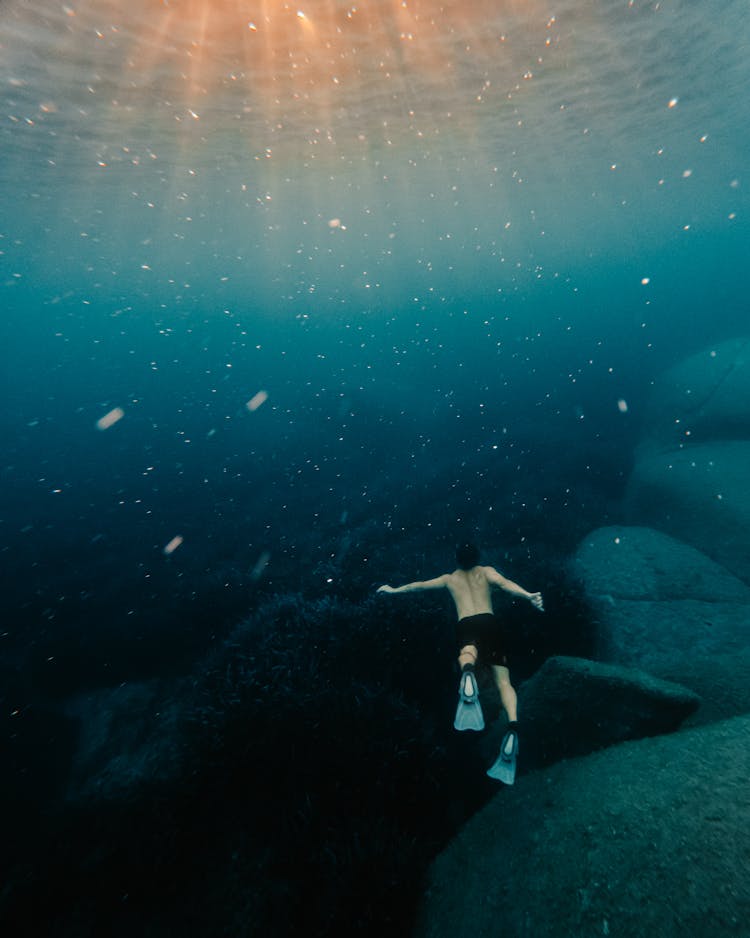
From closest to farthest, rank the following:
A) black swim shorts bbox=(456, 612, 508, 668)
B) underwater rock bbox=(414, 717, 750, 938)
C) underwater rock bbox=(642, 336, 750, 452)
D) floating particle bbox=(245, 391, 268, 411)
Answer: underwater rock bbox=(414, 717, 750, 938) → black swim shorts bbox=(456, 612, 508, 668) → underwater rock bbox=(642, 336, 750, 452) → floating particle bbox=(245, 391, 268, 411)

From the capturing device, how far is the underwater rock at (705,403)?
46.2 ft

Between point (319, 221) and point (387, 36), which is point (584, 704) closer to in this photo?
point (387, 36)

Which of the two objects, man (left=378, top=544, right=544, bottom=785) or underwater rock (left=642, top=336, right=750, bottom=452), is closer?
man (left=378, top=544, right=544, bottom=785)

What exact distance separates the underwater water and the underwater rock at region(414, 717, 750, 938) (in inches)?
31.5

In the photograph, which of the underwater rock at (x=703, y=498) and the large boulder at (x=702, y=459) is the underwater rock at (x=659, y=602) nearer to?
the underwater rock at (x=703, y=498)

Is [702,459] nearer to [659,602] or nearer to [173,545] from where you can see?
[659,602]

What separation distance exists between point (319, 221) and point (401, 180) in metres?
21.9

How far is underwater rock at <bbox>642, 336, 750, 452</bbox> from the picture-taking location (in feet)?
46.2

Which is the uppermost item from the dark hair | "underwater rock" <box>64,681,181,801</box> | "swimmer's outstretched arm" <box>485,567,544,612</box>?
the dark hair

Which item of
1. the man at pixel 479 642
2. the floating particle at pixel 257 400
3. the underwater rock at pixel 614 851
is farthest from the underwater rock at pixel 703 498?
the floating particle at pixel 257 400

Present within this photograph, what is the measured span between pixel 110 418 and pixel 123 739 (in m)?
35.3

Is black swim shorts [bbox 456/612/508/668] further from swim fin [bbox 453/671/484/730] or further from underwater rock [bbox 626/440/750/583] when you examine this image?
underwater rock [bbox 626/440/750/583]

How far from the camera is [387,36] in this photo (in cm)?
1168

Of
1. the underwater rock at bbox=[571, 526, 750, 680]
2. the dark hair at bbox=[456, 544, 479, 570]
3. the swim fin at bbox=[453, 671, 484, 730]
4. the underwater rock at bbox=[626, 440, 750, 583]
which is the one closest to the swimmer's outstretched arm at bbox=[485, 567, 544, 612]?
the dark hair at bbox=[456, 544, 479, 570]
